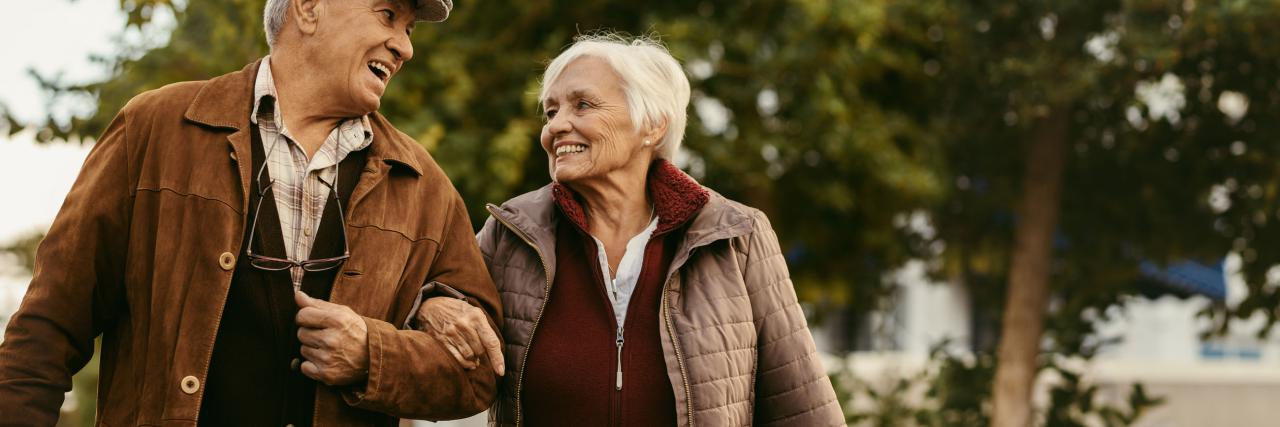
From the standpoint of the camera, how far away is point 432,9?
9.22 feet

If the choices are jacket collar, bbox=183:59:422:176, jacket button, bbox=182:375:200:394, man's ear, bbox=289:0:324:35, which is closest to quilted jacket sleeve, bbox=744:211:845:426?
jacket collar, bbox=183:59:422:176

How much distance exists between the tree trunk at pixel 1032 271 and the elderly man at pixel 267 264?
5.33m

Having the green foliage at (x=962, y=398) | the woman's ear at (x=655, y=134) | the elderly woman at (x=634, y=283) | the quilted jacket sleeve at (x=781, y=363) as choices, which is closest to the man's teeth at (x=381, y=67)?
the elderly woman at (x=634, y=283)

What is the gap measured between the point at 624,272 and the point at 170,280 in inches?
42.6

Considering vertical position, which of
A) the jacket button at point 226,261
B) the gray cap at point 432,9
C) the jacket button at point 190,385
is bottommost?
the jacket button at point 190,385

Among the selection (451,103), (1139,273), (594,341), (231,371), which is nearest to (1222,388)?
(1139,273)

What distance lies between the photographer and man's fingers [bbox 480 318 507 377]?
107 inches

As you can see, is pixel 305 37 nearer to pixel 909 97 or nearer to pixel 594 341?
pixel 594 341

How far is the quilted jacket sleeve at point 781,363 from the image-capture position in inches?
121

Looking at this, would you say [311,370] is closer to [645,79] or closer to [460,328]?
[460,328]

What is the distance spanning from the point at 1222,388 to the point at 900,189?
19.7 feet

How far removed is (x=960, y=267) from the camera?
8438mm

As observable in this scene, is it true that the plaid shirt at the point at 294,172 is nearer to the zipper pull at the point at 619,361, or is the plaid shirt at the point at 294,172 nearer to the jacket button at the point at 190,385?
the jacket button at the point at 190,385

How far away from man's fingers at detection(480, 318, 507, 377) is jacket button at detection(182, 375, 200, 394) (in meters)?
0.59
